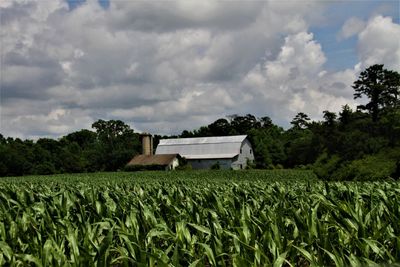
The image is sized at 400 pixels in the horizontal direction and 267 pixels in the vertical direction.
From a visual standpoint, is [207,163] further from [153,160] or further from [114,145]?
[114,145]

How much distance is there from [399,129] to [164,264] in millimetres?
32037

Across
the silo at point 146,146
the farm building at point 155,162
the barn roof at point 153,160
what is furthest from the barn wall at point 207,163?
the silo at point 146,146

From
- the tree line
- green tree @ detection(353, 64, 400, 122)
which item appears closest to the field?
the tree line

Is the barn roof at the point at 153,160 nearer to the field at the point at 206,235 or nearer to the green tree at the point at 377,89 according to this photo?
the green tree at the point at 377,89

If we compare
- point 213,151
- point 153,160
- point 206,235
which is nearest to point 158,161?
point 153,160

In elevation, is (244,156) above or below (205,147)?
below

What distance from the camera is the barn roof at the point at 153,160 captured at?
8644 cm

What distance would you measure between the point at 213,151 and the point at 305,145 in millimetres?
21562

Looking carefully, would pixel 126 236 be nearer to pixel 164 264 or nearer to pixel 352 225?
pixel 164 264

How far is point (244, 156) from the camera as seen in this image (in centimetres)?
9412

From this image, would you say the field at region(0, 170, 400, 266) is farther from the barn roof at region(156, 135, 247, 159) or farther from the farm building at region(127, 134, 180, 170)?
the barn roof at region(156, 135, 247, 159)

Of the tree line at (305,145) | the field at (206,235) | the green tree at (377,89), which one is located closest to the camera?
the field at (206,235)

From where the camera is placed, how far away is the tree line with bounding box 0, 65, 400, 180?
102 ft

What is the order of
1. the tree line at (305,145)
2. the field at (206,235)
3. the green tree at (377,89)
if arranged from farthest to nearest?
the green tree at (377,89) < the tree line at (305,145) < the field at (206,235)
